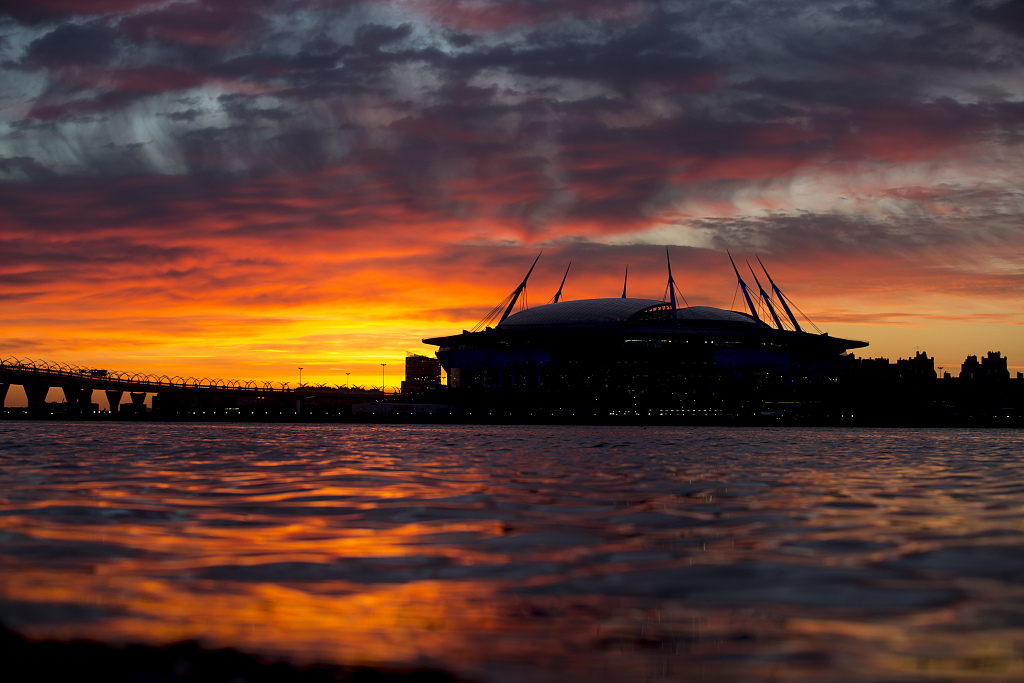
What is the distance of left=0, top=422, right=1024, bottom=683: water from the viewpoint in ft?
25.0

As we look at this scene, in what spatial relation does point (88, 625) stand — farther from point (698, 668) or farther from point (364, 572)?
point (698, 668)

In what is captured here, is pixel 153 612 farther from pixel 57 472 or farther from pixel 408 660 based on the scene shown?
pixel 57 472

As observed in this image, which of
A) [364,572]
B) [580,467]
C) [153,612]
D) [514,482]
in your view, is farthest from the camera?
[580,467]

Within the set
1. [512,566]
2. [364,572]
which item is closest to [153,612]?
[364,572]

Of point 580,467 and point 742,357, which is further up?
point 742,357

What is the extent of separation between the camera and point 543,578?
1112cm

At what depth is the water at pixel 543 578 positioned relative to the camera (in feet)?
25.0

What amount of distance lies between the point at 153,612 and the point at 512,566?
4.80 m

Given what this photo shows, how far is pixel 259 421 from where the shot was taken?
184m

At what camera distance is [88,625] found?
8.27 m

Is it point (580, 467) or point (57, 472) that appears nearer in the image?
point (57, 472)

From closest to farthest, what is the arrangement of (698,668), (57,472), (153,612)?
(698,668) < (153,612) < (57,472)

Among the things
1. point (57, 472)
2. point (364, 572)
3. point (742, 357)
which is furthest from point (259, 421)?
point (364, 572)

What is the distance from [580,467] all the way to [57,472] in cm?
1901
